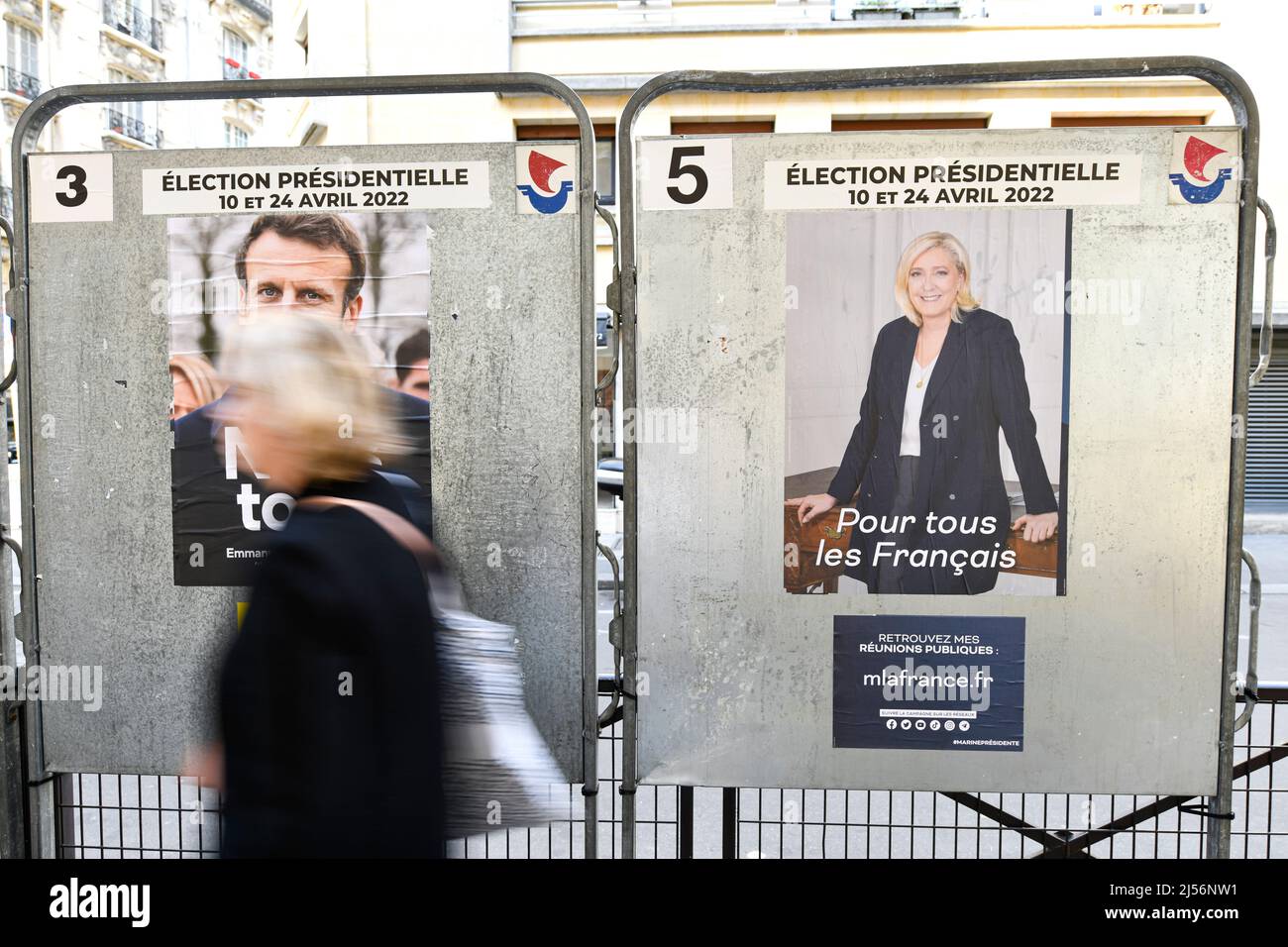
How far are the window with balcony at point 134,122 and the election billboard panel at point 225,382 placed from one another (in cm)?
4546

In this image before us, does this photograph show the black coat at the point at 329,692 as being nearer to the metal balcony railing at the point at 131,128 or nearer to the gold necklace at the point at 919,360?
the gold necklace at the point at 919,360

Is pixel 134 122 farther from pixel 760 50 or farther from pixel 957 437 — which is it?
pixel 957 437

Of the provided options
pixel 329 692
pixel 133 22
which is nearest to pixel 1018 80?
pixel 329 692

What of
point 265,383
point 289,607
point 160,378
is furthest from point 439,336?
point 289,607

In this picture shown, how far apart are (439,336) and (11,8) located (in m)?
46.3

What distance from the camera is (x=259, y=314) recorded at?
299cm

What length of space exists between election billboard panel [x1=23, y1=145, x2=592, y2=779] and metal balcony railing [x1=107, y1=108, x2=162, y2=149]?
1802 inches

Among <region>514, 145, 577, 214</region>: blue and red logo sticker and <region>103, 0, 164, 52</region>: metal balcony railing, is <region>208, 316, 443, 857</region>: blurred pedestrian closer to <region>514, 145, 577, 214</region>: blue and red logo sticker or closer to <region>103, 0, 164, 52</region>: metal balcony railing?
<region>514, 145, 577, 214</region>: blue and red logo sticker

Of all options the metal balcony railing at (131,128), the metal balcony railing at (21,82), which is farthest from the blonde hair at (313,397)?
the metal balcony railing at (131,128)

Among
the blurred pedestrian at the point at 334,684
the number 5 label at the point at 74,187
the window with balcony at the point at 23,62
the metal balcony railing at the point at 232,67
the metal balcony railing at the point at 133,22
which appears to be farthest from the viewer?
A: the metal balcony railing at the point at 232,67

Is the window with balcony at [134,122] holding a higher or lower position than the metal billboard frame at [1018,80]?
higher

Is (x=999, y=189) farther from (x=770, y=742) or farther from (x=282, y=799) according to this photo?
(x=282, y=799)

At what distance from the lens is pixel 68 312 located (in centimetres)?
Answer: 305

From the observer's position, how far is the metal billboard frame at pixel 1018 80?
2.80 meters
